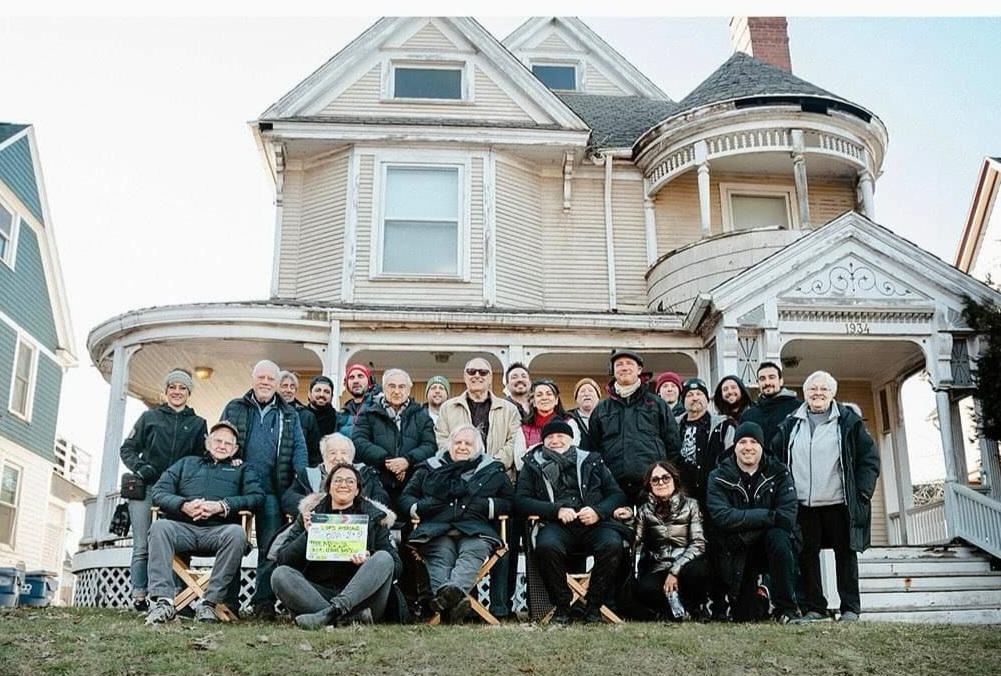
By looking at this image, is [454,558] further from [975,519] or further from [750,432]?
[975,519]

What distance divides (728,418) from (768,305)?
428 centimetres

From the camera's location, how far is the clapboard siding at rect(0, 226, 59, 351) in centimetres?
1841

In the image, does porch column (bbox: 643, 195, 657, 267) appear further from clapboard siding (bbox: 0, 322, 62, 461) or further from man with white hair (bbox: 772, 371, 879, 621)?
clapboard siding (bbox: 0, 322, 62, 461)

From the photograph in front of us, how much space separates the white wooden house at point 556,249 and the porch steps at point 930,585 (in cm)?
120

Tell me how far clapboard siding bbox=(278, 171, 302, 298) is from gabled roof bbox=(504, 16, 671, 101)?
18.0 feet

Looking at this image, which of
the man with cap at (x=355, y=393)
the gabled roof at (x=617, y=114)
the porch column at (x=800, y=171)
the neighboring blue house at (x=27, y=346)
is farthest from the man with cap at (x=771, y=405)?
the neighboring blue house at (x=27, y=346)

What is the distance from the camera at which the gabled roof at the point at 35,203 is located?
61.0 ft

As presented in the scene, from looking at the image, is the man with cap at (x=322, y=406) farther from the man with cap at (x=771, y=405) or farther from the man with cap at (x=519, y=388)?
the man with cap at (x=771, y=405)

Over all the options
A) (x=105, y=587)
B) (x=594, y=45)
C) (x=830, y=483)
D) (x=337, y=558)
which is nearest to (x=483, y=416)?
(x=337, y=558)

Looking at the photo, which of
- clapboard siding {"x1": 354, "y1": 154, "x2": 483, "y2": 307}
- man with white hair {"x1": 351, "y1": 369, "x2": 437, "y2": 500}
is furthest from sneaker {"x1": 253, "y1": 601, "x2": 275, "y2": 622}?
clapboard siding {"x1": 354, "y1": 154, "x2": 483, "y2": 307}

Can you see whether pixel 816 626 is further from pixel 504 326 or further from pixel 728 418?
pixel 504 326

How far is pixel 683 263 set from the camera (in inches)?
541

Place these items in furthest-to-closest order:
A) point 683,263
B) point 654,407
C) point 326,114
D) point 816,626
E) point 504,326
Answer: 1. point 326,114
2. point 683,263
3. point 504,326
4. point 654,407
5. point 816,626

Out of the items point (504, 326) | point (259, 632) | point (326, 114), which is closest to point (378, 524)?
point (259, 632)
